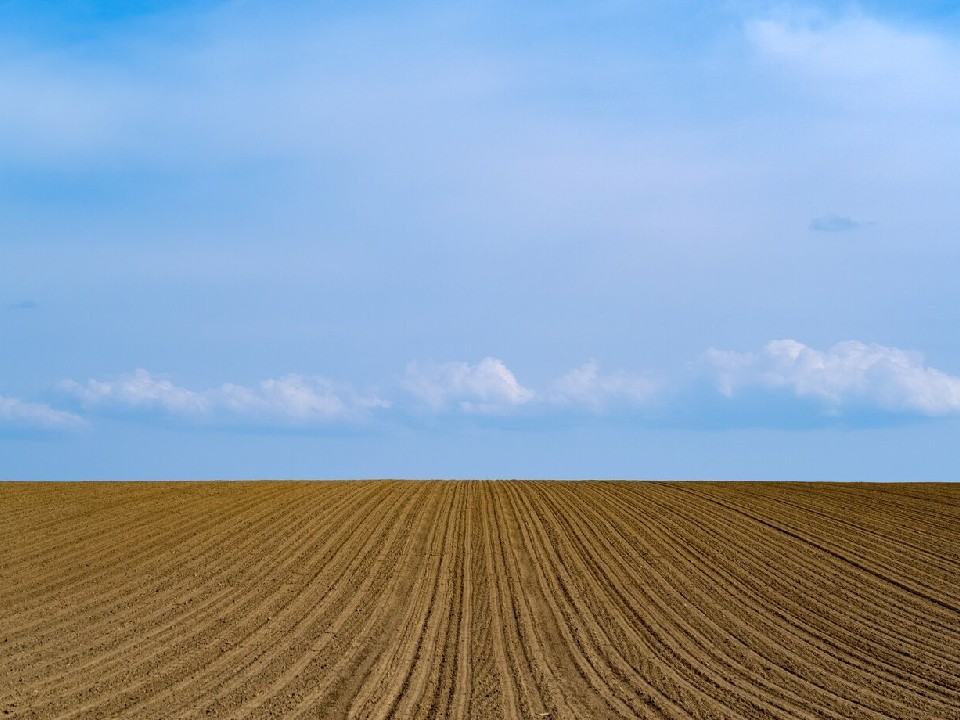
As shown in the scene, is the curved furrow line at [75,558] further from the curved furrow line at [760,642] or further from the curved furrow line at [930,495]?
the curved furrow line at [930,495]

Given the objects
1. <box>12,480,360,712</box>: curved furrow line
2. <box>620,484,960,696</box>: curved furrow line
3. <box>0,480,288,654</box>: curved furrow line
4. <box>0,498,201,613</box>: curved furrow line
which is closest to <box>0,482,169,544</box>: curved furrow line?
<box>0,498,201,613</box>: curved furrow line

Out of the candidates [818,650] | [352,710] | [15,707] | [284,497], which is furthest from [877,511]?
[15,707]

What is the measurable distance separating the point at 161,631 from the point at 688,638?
793 centimetres

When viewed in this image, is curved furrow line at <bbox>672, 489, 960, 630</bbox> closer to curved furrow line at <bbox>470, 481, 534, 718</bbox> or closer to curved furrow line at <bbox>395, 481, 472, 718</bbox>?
curved furrow line at <bbox>470, 481, 534, 718</bbox>

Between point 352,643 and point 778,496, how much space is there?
21.6 metres

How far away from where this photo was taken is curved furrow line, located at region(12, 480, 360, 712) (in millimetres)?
13312

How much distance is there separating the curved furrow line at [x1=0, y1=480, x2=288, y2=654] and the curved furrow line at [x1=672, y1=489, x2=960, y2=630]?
13.4 meters

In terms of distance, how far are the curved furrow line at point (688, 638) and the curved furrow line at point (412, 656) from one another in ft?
9.81

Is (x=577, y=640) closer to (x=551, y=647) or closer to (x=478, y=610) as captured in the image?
(x=551, y=647)

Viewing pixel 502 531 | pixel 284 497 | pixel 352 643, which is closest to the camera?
pixel 352 643

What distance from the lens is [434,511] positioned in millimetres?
29172

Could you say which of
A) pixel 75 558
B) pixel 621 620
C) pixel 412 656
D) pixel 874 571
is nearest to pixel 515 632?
pixel 621 620

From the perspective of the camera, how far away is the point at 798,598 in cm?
1889

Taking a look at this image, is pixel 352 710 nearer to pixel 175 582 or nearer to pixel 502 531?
pixel 175 582
